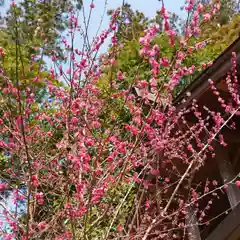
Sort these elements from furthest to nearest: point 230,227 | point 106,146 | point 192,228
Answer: point 192,228
point 106,146
point 230,227

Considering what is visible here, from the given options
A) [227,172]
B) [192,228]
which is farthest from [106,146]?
[192,228]

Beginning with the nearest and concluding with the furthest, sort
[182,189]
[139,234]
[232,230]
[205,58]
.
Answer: [232,230], [139,234], [182,189], [205,58]

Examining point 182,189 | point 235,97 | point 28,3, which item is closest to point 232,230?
point 235,97

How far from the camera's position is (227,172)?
4.10 meters

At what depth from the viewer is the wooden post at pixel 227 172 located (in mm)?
3750

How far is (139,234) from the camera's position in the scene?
3781 millimetres

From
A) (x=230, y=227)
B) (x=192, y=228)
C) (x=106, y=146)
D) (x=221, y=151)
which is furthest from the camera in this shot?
(x=192, y=228)

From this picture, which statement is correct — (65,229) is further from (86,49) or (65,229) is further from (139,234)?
(86,49)

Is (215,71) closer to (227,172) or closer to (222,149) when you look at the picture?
(222,149)

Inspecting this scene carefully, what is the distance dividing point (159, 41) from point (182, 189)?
15.1ft

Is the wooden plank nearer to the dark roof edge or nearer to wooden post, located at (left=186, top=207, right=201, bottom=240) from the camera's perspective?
wooden post, located at (left=186, top=207, right=201, bottom=240)

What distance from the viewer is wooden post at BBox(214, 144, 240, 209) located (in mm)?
3750

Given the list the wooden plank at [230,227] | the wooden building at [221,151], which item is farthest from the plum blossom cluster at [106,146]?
the wooden plank at [230,227]

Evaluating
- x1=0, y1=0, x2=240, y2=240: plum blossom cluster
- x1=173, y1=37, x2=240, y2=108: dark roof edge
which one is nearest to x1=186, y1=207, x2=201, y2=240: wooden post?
x1=0, y1=0, x2=240, y2=240: plum blossom cluster
